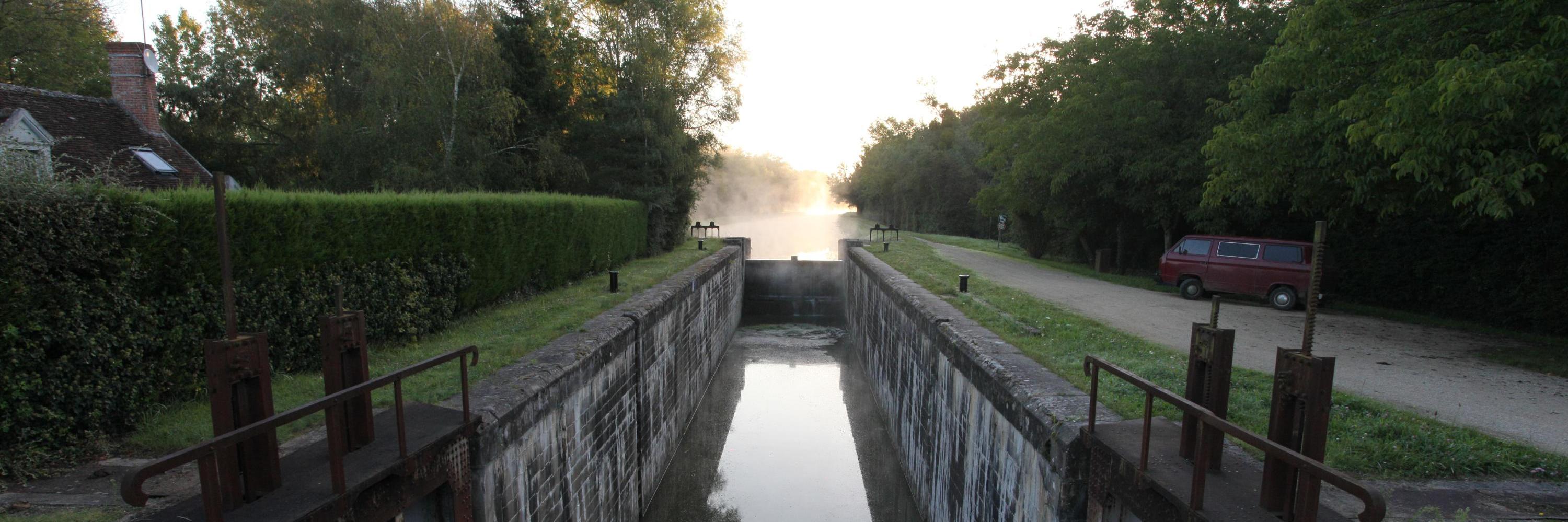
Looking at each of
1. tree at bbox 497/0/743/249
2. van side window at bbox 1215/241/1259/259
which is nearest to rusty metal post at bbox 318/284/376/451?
van side window at bbox 1215/241/1259/259

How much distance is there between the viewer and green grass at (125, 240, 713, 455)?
501 centimetres

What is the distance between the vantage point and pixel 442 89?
19500 millimetres

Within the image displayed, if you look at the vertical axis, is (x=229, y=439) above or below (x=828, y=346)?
above

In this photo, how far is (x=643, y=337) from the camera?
907cm

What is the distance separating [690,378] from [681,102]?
14200 mm

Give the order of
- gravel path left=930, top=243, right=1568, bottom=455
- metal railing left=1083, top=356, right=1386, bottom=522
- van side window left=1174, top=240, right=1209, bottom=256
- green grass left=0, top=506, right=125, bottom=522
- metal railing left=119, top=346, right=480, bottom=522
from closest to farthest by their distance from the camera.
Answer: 1. metal railing left=1083, top=356, right=1386, bottom=522
2. metal railing left=119, top=346, right=480, bottom=522
3. green grass left=0, top=506, right=125, bottom=522
4. gravel path left=930, top=243, right=1568, bottom=455
5. van side window left=1174, top=240, right=1209, bottom=256

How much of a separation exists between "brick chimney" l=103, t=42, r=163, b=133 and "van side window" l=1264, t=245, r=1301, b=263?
80.7 feet

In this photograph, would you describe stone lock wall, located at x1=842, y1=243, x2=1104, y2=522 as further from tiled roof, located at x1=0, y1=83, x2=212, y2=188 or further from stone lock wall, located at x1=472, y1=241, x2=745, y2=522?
tiled roof, located at x1=0, y1=83, x2=212, y2=188

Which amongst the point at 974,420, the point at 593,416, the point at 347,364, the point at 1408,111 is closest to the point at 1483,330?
the point at 1408,111

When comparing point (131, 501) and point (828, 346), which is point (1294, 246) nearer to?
point (828, 346)

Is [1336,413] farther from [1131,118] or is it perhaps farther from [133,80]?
[133,80]

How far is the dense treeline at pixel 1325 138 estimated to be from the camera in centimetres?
757

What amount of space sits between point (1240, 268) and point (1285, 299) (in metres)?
0.92

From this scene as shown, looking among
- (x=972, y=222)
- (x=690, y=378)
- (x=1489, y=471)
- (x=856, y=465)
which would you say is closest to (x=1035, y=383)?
(x=1489, y=471)
